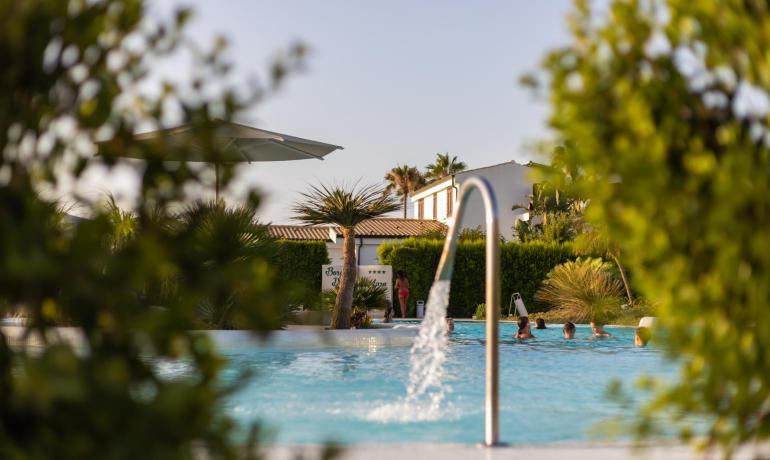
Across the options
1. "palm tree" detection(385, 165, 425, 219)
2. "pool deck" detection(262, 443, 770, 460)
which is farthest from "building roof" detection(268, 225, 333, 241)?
"pool deck" detection(262, 443, 770, 460)

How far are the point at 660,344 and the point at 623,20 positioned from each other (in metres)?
0.93

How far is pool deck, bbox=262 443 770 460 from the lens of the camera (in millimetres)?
4173

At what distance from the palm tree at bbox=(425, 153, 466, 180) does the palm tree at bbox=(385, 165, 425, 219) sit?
1464 millimetres

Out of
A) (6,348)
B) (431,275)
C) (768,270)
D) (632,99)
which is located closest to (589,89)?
(632,99)

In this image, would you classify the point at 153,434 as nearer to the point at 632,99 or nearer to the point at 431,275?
the point at 632,99

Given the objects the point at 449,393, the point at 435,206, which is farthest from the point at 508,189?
the point at 449,393

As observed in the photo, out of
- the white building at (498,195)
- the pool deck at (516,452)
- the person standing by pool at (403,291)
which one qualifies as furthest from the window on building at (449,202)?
the pool deck at (516,452)

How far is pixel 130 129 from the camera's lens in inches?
73.2

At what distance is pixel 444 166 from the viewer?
205 ft

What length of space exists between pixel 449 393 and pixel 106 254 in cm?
806

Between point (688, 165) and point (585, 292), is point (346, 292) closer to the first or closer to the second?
point (585, 292)

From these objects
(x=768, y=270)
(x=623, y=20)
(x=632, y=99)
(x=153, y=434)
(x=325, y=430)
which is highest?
(x=623, y=20)

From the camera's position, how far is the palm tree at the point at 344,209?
48.5 ft

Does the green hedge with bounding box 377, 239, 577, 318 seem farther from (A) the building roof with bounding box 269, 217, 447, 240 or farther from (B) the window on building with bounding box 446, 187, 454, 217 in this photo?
(B) the window on building with bounding box 446, 187, 454, 217
